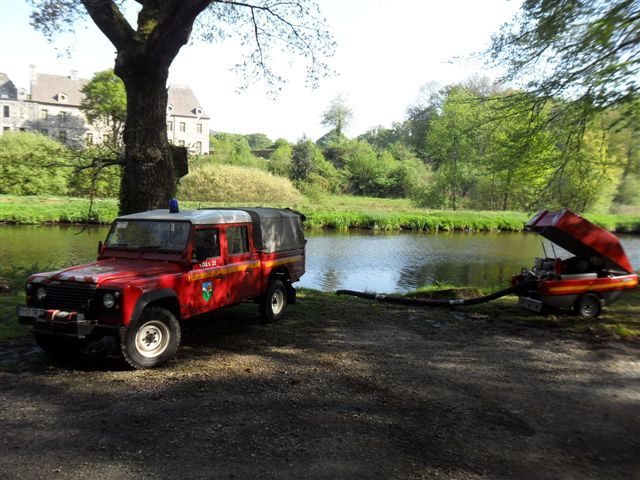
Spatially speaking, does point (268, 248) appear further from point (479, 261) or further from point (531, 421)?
point (479, 261)

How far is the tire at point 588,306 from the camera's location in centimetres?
987

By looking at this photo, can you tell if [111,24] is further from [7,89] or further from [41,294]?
[7,89]

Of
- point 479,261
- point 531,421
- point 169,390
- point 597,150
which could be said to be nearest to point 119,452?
point 169,390

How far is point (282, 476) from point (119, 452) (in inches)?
57.8

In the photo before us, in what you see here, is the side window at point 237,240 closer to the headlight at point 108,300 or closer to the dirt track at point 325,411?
the dirt track at point 325,411

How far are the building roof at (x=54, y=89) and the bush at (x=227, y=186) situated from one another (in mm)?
35769

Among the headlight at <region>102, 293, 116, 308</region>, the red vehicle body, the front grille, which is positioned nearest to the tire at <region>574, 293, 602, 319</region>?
the red vehicle body

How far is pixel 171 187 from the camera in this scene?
11.4m

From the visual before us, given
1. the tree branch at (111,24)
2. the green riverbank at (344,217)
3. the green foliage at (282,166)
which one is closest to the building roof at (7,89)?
the green riverbank at (344,217)

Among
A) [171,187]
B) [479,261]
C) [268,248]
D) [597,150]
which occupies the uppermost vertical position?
[597,150]

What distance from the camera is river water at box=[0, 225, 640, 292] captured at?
18.5 metres

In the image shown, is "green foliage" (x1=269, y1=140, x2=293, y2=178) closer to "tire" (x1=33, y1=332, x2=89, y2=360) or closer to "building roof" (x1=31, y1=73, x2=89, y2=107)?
"building roof" (x1=31, y1=73, x2=89, y2=107)

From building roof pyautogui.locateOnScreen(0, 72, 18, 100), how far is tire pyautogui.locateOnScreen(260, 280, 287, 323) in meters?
77.8

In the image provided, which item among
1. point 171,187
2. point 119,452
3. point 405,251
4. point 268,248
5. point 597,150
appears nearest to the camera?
point 119,452
